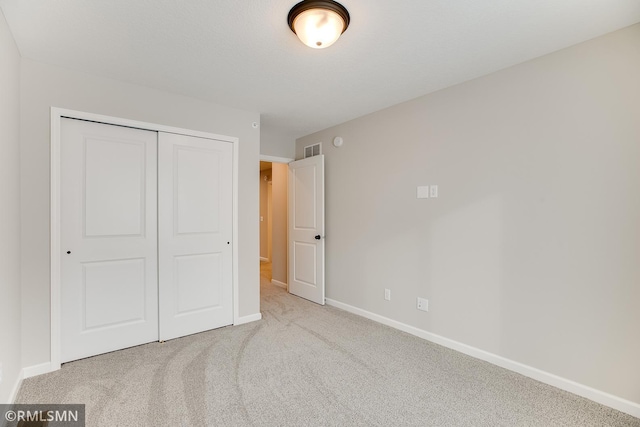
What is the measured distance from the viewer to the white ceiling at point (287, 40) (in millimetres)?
1721

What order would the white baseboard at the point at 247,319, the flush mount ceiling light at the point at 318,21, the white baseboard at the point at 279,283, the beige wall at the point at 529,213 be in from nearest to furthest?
the flush mount ceiling light at the point at 318,21 < the beige wall at the point at 529,213 < the white baseboard at the point at 247,319 < the white baseboard at the point at 279,283

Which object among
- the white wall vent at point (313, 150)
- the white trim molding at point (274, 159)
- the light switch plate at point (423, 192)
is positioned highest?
the white wall vent at point (313, 150)

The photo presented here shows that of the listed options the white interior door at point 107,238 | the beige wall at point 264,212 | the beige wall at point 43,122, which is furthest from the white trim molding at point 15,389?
the beige wall at point 264,212

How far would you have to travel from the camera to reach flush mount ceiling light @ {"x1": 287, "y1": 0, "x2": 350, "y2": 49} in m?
1.65

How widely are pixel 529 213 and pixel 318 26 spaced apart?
6.71 feet

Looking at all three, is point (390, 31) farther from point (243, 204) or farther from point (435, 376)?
point (435, 376)

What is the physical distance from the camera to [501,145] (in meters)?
2.44

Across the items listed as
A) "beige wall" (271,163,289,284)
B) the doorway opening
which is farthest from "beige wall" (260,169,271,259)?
"beige wall" (271,163,289,284)

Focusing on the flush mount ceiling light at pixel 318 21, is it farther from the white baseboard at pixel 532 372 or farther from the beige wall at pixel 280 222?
the beige wall at pixel 280 222

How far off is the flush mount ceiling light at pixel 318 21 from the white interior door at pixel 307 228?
216 cm

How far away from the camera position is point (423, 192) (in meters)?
2.99

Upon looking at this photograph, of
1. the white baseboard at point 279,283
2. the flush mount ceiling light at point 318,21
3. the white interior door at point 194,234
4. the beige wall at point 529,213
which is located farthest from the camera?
the white baseboard at point 279,283

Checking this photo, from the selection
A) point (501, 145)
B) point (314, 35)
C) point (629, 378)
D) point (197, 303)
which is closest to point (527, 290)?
point (629, 378)

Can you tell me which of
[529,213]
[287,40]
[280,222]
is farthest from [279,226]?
[529,213]
